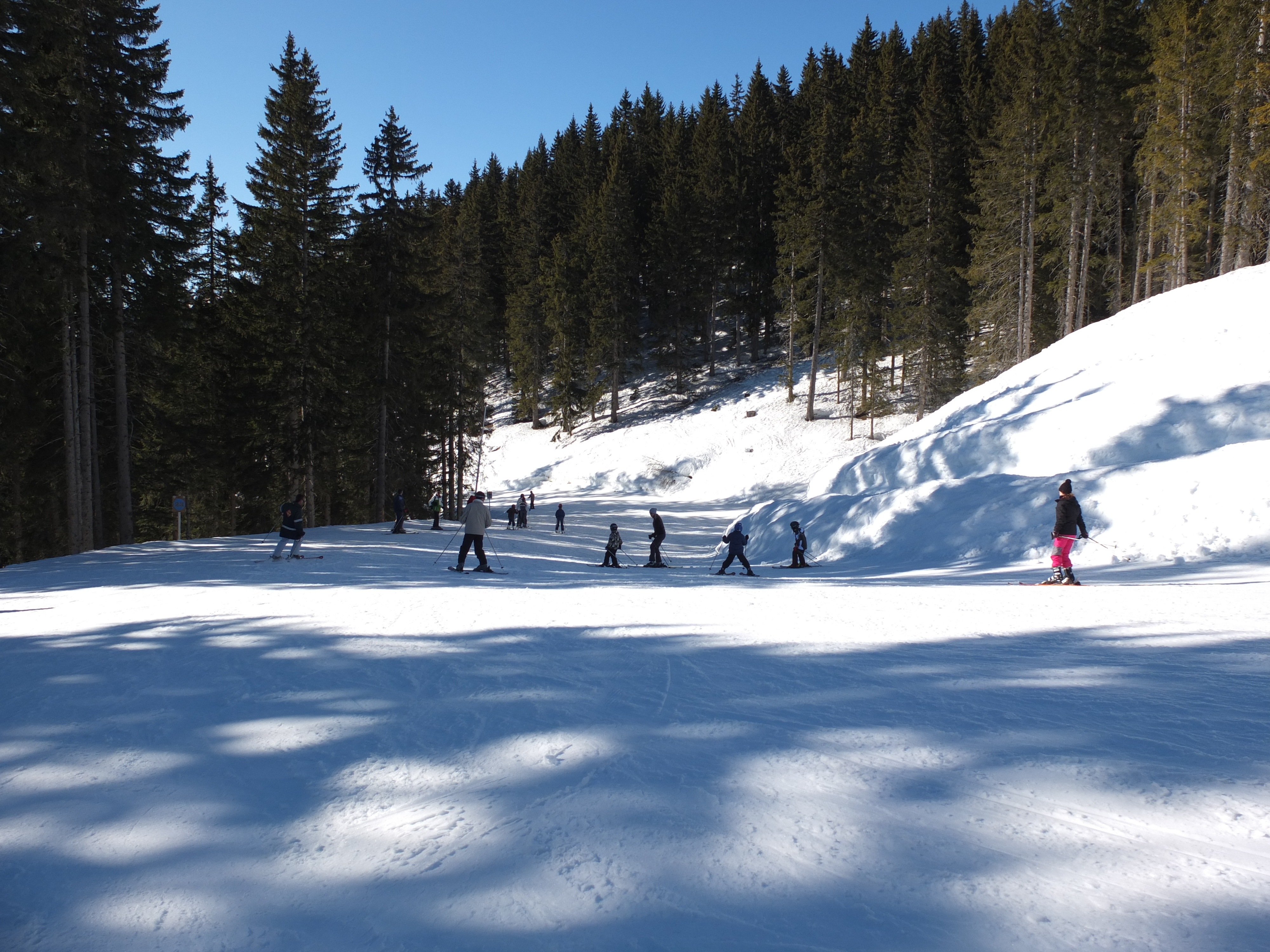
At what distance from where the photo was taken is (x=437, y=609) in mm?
8055

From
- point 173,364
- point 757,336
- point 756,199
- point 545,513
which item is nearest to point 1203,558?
point 173,364

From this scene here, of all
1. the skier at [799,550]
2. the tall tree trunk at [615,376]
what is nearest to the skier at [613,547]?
the skier at [799,550]

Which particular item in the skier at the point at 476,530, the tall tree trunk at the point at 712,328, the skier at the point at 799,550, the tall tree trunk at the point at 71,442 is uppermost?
the tall tree trunk at the point at 712,328

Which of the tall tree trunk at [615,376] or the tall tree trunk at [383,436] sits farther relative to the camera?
the tall tree trunk at [615,376]

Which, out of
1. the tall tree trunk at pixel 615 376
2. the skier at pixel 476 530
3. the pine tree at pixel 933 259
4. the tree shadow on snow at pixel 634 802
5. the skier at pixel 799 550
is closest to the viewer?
the tree shadow on snow at pixel 634 802

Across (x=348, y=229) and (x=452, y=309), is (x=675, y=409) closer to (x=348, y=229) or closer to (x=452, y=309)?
(x=452, y=309)

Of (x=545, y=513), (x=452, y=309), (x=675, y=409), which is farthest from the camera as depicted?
(x=675, y=409)

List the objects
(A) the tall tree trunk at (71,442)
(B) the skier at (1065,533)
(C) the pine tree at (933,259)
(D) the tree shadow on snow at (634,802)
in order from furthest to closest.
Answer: (C) the pine tree at (933,259) → (A) the tall tree trunk at (71,442) → (B) the skier at (1065,533) → (D) the tree shadow on snow at (634,802)

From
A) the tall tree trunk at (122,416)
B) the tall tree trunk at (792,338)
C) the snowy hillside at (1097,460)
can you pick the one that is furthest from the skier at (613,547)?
the tall tree trunk at (792,338)

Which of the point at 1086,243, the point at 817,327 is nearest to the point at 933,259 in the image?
Answer: the point at 817,327

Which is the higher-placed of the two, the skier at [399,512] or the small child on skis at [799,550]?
the skier at [399,512]

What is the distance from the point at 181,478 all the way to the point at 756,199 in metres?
46.1

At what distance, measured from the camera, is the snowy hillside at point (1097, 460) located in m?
12.1

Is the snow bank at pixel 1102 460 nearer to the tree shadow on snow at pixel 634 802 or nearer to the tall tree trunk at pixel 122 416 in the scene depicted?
the tree shadow on snow at pixel 634 802
